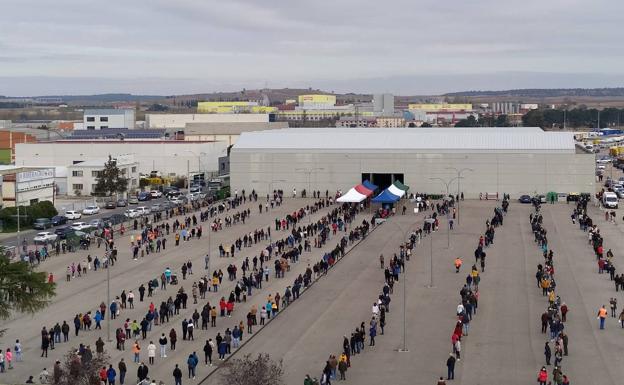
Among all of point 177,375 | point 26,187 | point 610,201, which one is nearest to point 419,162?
point 610,201

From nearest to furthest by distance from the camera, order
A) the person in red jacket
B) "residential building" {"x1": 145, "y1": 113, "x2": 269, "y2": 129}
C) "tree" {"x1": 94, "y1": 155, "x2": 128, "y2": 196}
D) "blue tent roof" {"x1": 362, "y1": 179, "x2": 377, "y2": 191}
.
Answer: the person in red jacket, "blue tent roof" {"x1": 362, "y1": 179, "x2": 377, "y2": 191}, "tree" {"x1": 94, "y1": 155, "x2": 128, "y2": 196}, "residential building" {"x1": 145, "y1": 113, "x2": 269, "y2": 129}

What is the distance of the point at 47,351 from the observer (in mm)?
27469

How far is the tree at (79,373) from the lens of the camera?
21234 mm

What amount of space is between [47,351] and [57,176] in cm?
5517

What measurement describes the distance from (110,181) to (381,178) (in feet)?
69.0

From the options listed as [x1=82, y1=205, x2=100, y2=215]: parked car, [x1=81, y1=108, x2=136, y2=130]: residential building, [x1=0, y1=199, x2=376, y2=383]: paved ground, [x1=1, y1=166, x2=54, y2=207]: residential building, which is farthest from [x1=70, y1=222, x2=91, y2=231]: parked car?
[x1=81, y1=108, x2=136, y2=130]: residential building

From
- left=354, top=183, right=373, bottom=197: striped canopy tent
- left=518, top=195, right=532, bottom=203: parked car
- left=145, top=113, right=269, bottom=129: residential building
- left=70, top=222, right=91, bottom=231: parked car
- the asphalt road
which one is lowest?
the asphalt road

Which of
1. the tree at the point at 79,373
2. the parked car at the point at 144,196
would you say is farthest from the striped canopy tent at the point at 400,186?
the tree at the point at 79,373

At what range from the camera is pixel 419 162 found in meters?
72.9

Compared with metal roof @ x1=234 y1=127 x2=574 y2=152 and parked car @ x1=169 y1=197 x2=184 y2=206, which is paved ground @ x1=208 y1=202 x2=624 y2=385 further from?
parked car @ x1=169 y1=197 x2=184 y2=206

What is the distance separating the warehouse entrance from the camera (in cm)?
7375

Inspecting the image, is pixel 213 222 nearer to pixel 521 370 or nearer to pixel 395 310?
pixel 395 310

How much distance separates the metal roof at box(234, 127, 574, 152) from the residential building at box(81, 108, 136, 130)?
74.3 m

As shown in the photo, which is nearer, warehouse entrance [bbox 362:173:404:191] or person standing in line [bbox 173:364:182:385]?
person standing in line [bbox 173:364:182:385]
